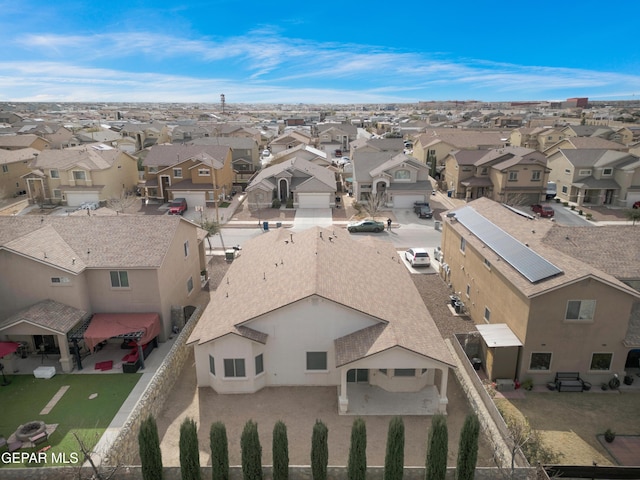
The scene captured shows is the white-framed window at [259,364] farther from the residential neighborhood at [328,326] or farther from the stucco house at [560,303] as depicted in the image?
the stucco house at [560,303]

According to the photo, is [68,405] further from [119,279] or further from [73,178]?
[73,178]

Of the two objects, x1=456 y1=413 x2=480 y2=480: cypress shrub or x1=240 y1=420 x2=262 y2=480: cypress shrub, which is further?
x1=240 y1=420 x2=262 y2=480: cypress shrub

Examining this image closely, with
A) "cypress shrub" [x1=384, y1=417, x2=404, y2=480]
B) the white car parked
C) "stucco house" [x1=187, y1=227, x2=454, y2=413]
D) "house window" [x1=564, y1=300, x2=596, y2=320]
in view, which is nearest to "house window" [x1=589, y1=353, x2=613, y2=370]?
"house window" [x1=564, y1=300, x2=596, y2=320]

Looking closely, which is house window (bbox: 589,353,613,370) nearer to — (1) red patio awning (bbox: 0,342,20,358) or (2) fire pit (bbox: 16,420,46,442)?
(2) fire pit (bbox: 16,420,46,442)

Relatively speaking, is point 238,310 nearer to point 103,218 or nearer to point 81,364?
point 81,364

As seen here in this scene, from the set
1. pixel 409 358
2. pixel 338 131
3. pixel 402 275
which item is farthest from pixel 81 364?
pixel 338 131

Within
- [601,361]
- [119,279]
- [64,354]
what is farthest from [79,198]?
[601,361]

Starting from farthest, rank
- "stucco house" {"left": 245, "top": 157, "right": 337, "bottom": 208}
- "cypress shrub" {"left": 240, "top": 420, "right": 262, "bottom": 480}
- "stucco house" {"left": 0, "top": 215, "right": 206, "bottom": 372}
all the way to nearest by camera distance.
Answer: "stucco house" {"left": 245, "top": 157, "right": 337, "bottom": 208}
"stucco house" {"left": 0, "top": 215, "right": 206, "bottom": 372}
"cypress shrub" {"left": 240, "top": 420, "right": 262, "bottom": 480}
